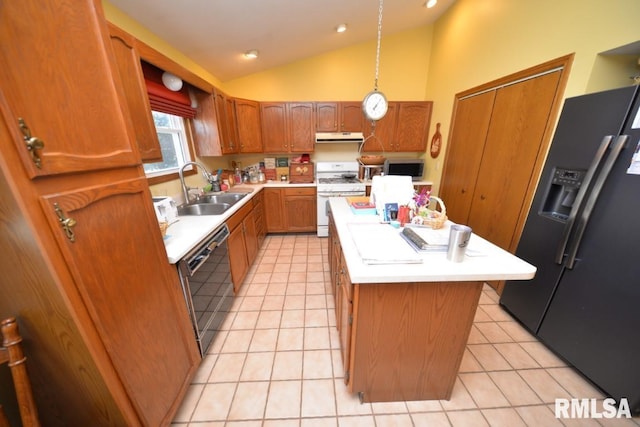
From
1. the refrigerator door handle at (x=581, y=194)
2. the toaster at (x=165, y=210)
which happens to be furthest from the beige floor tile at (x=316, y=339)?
the refrigerator door handle at (x=581, y=194)

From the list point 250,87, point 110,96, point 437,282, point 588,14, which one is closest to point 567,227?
point 437,282

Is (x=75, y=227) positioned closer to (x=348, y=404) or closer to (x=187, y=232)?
(x=187, y=232)

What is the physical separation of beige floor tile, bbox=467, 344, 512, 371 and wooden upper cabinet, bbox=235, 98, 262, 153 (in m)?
3.35

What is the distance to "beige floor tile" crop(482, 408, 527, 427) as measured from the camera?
45.1 inches

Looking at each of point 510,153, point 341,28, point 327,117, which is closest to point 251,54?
point 341,28

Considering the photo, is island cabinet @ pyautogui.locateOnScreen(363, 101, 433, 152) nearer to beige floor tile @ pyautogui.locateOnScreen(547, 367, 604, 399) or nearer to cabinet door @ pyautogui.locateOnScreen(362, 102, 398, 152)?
cabinet door @ pyautogui.locateOnScreen(362, 102, 398, 152)

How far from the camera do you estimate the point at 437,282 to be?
99 cm

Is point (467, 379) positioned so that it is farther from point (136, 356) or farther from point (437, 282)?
point (136, 356)

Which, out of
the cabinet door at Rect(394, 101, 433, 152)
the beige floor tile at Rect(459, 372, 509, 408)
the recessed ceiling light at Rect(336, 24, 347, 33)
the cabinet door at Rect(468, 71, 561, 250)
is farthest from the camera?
the cabinet door at Rect(394, 101, 433, 152)

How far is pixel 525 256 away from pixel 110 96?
2659mm

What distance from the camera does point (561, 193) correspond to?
58.3 inches

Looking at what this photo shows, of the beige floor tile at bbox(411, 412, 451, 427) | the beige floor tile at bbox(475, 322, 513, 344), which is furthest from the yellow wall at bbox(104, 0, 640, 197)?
the beige floor tile at bbox(411, 412, 451, 427)

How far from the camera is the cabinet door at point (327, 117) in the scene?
3.23m

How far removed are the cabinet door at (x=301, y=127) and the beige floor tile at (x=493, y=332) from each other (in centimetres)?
296
